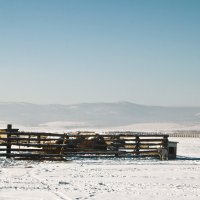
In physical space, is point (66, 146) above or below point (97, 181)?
above

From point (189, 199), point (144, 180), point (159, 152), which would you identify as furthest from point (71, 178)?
point (159, 152)

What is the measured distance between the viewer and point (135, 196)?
38.5 ft

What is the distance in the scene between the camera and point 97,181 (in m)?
14.6

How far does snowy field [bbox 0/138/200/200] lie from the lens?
11734 mm

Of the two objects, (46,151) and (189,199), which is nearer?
(189,199)

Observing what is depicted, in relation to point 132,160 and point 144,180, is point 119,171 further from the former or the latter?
point 132,160

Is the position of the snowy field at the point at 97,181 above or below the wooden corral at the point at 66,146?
below

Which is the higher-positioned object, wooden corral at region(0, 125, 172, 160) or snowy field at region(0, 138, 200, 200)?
wooden corral at region(0, 125, 172, 160)

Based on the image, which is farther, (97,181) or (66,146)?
(66,146)

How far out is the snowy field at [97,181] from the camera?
11734 millimetres

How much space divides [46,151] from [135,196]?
13.1 m

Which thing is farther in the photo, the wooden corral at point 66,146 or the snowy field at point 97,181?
the wooden corral at point 66,146

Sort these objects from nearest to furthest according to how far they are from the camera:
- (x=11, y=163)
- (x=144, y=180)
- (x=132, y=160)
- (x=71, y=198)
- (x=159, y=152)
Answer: (x=71, y=198) → (x=144, y=180) → (x=11, y=163) → (x=132, y=160) → (x=159, y=152)

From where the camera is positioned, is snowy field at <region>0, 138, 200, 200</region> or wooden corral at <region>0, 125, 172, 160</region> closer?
snowy field at <region>0, 138, 200, 200</region>
